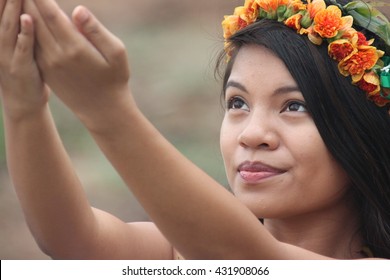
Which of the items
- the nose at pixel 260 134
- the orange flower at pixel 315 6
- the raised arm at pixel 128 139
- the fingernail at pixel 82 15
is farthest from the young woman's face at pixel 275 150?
the fingernail at pixel 82 15

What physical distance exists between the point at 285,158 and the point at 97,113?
0.93 meters

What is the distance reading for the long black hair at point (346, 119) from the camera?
322cm

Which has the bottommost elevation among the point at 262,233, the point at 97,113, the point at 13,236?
the point at 262,233

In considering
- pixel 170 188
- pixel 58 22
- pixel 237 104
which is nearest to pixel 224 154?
pixel 237 104

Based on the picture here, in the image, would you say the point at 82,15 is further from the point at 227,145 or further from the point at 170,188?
the point at 227,145

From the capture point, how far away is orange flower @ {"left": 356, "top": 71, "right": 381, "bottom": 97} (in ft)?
11.1

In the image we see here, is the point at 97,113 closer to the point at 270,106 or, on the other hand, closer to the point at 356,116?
the point at 270,106

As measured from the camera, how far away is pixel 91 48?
2.30 m

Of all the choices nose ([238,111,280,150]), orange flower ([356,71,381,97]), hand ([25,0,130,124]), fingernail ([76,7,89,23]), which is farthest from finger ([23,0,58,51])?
orange flower ([356,71,381,97])

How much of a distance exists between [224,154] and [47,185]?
681 mm

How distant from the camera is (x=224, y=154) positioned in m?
3.30

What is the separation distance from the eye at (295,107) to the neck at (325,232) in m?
0.35

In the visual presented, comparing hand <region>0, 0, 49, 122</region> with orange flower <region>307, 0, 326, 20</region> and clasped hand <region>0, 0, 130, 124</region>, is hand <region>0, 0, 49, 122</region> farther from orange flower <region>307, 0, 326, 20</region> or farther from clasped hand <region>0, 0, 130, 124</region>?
orange flower <region>307, 0, 326, 20</region>
